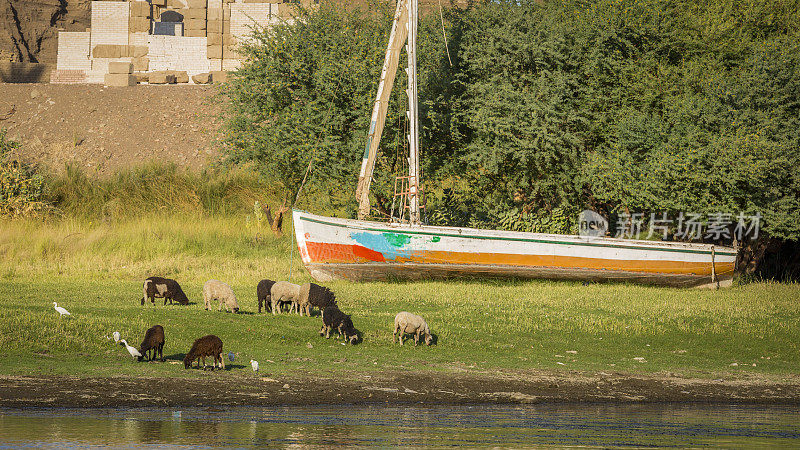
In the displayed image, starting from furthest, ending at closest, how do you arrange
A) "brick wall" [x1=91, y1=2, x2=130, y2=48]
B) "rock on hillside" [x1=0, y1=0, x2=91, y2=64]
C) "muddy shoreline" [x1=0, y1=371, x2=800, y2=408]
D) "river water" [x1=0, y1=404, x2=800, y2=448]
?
"rock on hillside" [x1=0, y1=0, x2=91, y2=64], "brick wall" [x1=91, y1=2, x2=130, y2=48], "muddy shoreline" [x1=0, y1=371, x2=800, y2=408], "river water" [x1=0, y1=404, x2=800, y2=448]

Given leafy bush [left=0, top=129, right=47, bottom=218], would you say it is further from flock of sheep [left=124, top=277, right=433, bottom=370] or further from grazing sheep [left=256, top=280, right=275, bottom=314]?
grazing sheep [left=256, top=280, right=275, bottom=314]

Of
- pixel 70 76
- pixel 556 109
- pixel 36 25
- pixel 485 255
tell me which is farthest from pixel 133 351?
pixel 36 25

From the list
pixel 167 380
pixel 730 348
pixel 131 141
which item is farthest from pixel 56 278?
pixel 131 141

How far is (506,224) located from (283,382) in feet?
62.9

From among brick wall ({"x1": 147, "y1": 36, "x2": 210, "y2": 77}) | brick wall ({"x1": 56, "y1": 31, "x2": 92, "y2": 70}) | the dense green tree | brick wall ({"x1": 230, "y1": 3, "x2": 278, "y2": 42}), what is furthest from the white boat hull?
brick wall ({"x1": 56, "y1": 31, "x2": 92, "y2": 70})

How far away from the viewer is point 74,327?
53.5ft

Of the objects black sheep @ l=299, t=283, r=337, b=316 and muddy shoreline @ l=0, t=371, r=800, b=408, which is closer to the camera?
muddy shoreline @ l=0, t=371, r=800, b=408

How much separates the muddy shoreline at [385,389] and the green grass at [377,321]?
49 centimetres

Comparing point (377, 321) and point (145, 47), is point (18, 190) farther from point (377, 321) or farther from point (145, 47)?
point (145, 47)

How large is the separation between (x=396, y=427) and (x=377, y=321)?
7.37 meters

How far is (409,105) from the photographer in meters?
28.1

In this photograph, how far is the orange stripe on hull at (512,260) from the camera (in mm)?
27531

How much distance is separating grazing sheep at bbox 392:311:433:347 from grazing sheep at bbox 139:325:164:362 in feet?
15.0

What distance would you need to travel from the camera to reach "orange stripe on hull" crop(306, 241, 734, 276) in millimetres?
27531
